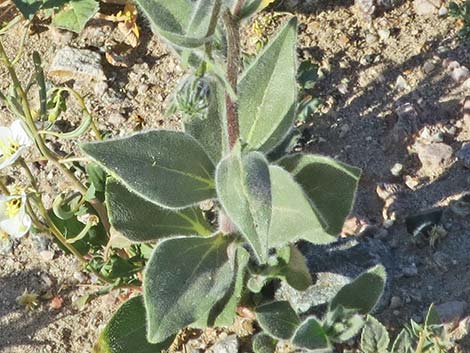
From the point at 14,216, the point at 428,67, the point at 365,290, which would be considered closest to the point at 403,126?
the point at 428,67

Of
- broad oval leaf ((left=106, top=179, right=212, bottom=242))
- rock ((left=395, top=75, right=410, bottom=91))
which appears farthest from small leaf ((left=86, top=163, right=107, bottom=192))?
rock ((left=395, top=75, right=410, bottom=91))

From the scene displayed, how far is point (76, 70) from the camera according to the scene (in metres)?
3.87

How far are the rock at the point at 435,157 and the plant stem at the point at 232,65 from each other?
46.8 inches

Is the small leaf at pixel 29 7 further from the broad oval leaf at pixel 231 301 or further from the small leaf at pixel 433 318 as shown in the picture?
the small leaf at pixel 433 318

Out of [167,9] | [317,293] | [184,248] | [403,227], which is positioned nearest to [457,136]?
[403,227]

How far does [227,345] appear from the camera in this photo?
3.18 metres

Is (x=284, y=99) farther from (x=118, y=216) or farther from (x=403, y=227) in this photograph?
(x=403, y=227)

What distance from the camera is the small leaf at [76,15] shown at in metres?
3.55

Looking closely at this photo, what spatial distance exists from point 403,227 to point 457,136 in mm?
483

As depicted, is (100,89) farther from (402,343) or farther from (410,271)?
(402,343)

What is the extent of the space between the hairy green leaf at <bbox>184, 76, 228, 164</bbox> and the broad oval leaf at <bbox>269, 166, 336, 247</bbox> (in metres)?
0.28

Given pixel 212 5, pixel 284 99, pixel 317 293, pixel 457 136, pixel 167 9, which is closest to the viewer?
pixel 212 5

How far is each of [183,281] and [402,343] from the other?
30.1 inches

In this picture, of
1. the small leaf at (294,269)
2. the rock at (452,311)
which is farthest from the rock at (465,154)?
the small leaf at (294,269)
